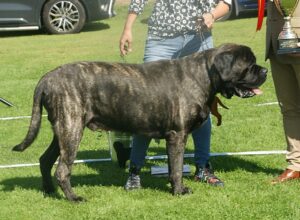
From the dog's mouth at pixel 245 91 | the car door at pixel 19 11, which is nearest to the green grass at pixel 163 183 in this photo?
the dog's mouth at pixel 245 91

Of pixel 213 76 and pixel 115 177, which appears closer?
pixel 213 76

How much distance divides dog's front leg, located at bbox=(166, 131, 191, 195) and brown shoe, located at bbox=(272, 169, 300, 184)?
875mm

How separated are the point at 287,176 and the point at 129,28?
6.57 ft

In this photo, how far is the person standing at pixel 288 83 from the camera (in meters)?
5.59

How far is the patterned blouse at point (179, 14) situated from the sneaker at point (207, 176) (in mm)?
1331

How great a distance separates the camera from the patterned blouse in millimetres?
5824

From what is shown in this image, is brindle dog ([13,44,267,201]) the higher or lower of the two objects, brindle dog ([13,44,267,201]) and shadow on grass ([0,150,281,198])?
the higher

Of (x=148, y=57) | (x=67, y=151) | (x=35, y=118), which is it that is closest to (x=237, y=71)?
(x=148, y=57)

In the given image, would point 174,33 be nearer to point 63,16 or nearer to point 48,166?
point 48,166

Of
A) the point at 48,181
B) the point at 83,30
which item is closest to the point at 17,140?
the point at 48,181

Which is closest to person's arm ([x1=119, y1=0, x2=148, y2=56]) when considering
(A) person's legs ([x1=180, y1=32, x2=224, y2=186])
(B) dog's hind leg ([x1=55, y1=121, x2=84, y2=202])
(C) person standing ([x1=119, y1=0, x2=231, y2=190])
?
(C) person standing ([x1=119, y1=0, x2=231, y2=190])

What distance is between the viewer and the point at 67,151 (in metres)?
5.55

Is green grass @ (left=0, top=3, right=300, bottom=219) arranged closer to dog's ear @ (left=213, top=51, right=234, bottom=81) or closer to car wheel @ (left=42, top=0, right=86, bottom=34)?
dog's ear @ (left=213, top=51, right=234, bottom=81)

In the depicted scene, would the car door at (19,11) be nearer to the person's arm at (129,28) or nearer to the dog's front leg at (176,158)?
the person's arm at (129,28)
